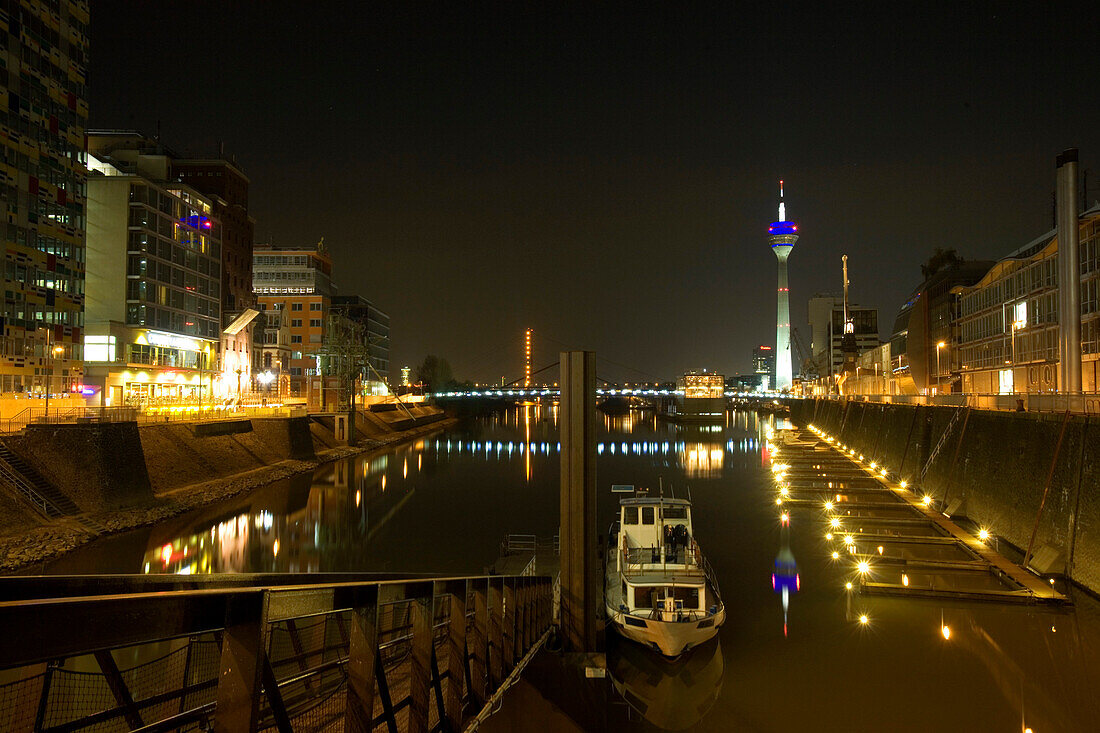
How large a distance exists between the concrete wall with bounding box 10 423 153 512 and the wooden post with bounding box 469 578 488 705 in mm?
23437

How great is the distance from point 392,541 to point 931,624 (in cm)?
1935

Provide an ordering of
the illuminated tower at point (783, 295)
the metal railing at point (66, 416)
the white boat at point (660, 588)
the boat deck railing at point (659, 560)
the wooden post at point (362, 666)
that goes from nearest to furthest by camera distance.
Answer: the wooden post at point (362, 666)
the white boat at point (660, 588)
the boat deck railing at point (659, 560)
the metal railing at point (66, 416)
the illuminated tower at point (783, 295)

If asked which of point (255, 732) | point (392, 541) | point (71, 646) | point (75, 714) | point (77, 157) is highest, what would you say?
point (77, 157)

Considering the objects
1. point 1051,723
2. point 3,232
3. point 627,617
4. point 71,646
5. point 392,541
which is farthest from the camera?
point 3,232

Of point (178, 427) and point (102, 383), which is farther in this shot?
point (102, 383)

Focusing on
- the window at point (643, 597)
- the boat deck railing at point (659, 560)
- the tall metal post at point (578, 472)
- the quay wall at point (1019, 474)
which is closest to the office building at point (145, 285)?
the boat deck railing at point (659, 560)

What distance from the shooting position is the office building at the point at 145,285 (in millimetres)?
47438

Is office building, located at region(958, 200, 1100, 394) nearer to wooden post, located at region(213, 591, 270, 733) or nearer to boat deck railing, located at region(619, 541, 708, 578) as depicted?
boat deck railing, located at region(619, 541, 708, 578)

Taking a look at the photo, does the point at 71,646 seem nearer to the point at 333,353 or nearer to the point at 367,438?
the point at 367,438

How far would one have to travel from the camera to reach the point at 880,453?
47.4 metres

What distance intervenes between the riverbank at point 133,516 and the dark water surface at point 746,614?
1.83 feet

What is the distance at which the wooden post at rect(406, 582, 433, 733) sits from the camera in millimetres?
6027

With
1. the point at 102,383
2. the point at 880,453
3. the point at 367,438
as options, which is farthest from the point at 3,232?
the point at 880,453

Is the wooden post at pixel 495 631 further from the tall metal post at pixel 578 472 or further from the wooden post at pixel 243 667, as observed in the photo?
the wooden post at pixel 243 667
